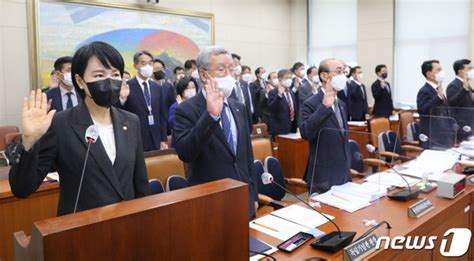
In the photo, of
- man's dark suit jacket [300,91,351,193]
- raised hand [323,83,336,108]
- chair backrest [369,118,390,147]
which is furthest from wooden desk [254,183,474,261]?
chair backrest [369,118,390,147]

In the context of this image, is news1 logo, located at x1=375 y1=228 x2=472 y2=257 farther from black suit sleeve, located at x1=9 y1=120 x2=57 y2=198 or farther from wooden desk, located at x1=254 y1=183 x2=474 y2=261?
black suit sleeve, located at x1=9 y1=120 x2=57 y2=198

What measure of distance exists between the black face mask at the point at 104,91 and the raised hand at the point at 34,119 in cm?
20

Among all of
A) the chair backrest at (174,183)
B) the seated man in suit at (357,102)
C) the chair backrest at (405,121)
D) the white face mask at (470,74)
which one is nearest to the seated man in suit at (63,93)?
the chair backrest at (174,183)

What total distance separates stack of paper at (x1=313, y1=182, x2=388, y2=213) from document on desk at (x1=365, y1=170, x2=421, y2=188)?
82 millimetres

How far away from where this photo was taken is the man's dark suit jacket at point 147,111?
13.4 feet

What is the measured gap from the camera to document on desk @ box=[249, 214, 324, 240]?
66.9 inches

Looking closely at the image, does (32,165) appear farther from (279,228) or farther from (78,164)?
(279,228)

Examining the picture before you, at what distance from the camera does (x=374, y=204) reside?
2137 millimetres

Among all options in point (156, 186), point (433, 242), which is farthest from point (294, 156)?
point (433, 242)

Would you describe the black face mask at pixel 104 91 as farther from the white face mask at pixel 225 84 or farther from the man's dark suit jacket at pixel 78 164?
the white face mask at pixel 225 84

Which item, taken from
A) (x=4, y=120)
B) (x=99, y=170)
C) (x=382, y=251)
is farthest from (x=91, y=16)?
(x=382, y=251)

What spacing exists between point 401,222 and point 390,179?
77 cm

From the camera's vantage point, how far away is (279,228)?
1.77 m

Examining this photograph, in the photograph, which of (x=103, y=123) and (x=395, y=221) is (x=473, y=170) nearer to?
(x=395, y=221)
